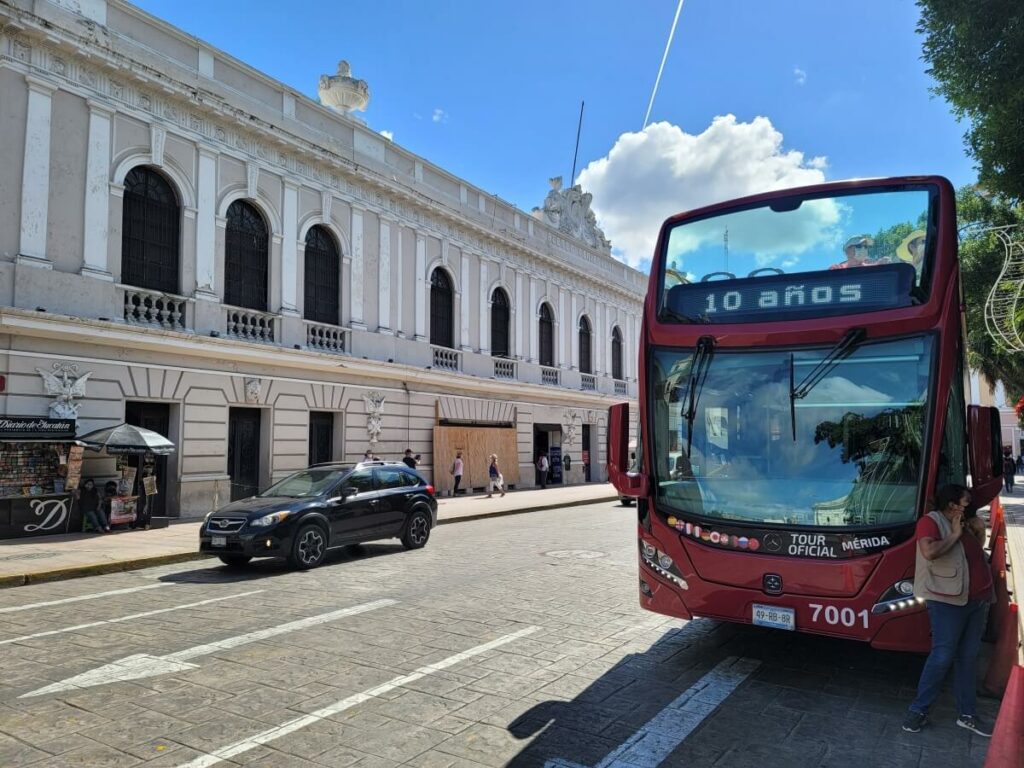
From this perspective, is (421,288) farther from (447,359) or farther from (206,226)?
(206,226)

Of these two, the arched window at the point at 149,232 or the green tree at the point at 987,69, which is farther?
the arched window at the point at 149,232

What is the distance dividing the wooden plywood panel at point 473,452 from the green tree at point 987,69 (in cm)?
1878

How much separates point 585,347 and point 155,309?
75.7ft

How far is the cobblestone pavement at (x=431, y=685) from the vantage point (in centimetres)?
448

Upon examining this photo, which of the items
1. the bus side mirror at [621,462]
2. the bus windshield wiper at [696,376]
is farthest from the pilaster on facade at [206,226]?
the bus windshield wiper at [696,376]

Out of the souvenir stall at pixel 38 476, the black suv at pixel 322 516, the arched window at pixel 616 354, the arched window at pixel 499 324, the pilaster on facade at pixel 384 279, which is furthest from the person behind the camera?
the arched window at pixel 616 354

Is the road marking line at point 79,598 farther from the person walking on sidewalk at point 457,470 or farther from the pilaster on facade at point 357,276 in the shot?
the person walking on sidewalk at point 457,470

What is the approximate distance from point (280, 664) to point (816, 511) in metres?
4.48

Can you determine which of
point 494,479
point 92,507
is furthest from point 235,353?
point 494,479

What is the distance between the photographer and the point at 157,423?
1755 cm

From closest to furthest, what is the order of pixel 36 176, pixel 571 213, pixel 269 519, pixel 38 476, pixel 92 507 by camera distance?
pixel 269 519 < pixel 38 476 < pixel 36 176 < pixel 92 507 < pixel 571 213

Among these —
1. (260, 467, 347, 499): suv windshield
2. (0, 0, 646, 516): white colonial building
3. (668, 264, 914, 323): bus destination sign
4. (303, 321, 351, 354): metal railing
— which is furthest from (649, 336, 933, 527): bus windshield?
(303, 321, 351, 354): metal railing

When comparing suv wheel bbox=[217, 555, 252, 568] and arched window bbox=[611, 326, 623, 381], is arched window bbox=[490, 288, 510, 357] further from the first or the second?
suv wheel bbox=[217, 555, 252, 568]

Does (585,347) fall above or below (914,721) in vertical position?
above
